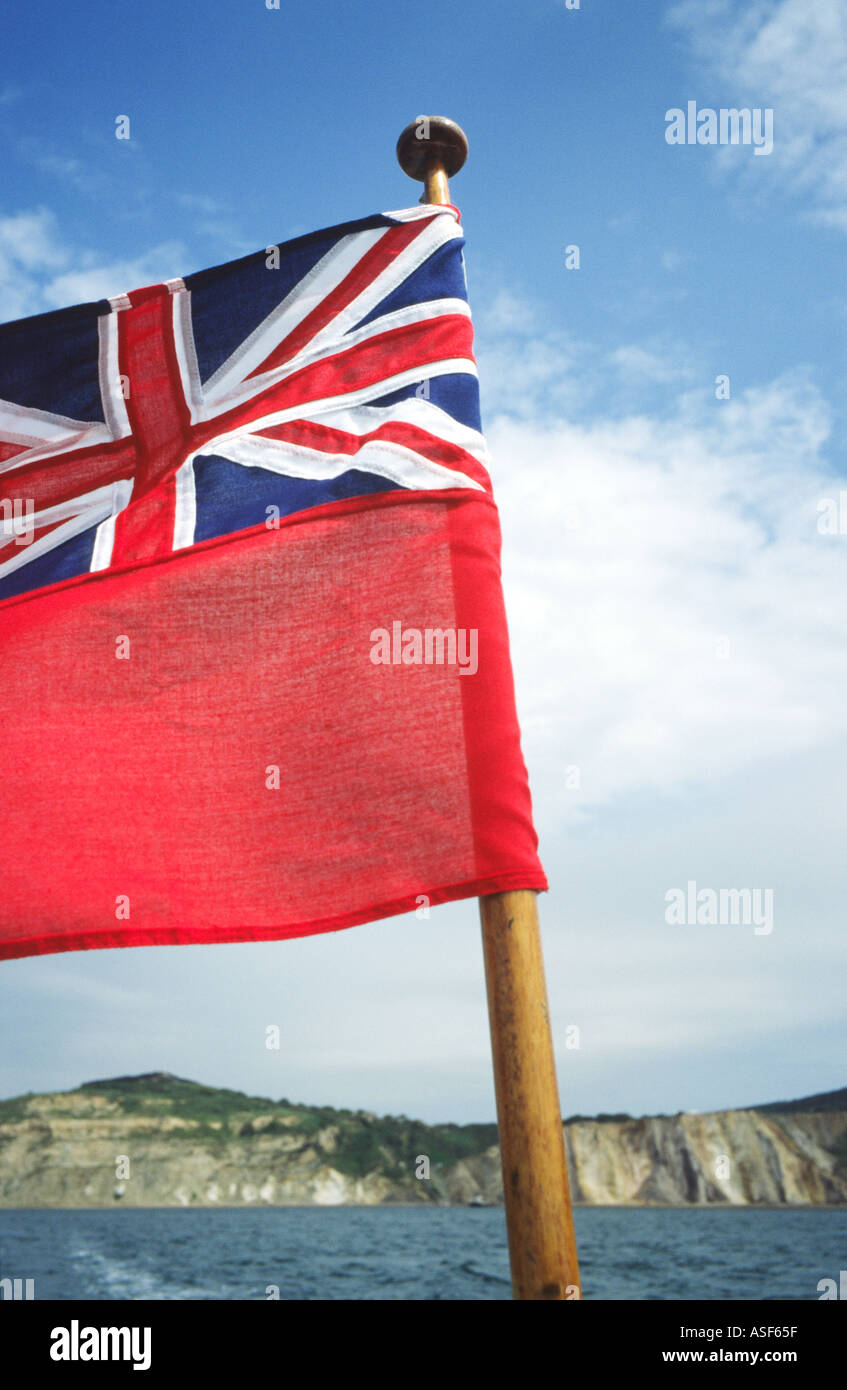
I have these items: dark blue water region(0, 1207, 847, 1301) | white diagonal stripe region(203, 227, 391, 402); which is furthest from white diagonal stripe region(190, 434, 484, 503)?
dark blue water region(0, 1207, 847, 1301)

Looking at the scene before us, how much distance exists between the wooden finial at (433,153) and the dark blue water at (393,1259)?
37.1 metres

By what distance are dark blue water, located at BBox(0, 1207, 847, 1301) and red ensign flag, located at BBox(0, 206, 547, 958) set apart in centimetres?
3573

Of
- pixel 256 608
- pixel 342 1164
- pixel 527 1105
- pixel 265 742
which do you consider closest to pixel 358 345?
pixel 256 608

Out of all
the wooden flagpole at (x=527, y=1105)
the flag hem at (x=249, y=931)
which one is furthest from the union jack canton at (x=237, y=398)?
the wooden flagpole at (x=527, y=1105)

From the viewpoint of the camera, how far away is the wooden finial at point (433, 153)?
410 cm

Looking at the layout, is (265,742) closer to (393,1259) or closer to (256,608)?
(256,608)

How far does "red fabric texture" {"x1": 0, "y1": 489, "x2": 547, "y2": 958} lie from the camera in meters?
3.41

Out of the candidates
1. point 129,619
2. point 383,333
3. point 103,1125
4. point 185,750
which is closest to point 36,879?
point 185,750

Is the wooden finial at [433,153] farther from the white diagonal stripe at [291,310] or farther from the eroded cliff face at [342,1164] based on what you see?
the eroded cliff face at [342,1164]

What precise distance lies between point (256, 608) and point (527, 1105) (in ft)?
6.93

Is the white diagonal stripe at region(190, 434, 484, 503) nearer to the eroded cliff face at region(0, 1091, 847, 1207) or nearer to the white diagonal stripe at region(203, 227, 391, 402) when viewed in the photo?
the white diagonal stripe at region(203, 227, 391, 402)

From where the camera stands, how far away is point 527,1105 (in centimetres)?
269
